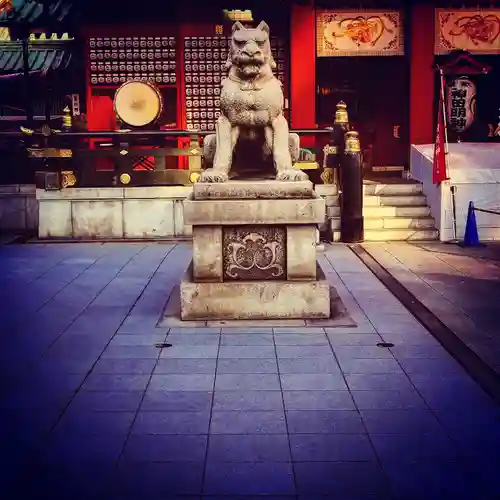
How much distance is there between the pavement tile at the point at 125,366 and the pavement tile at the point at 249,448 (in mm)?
1591

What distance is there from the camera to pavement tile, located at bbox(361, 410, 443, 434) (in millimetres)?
5031

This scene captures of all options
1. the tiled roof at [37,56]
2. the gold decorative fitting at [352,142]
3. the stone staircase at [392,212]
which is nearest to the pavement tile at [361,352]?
the stone staircase at [392,212]

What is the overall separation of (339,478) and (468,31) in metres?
15.1

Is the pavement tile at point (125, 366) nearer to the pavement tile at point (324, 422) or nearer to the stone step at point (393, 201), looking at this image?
the pavement tile at point (324, 422)

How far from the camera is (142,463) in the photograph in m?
4.55

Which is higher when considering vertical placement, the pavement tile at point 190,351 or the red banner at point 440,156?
the red banner at point 440,156

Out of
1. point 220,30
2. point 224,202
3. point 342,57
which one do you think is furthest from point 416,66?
point 224,202

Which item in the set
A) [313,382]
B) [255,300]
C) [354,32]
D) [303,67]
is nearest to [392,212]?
[303,67]

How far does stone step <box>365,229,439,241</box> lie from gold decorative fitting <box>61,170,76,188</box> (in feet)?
19.0

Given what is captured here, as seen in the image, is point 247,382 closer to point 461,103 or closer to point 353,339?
point 353,339

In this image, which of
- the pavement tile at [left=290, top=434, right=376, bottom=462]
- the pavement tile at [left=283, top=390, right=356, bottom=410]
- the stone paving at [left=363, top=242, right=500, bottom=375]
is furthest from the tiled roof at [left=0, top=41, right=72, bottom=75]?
the pavement tile at [left=290, top=434, right=376, bottom=462]

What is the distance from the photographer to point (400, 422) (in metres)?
5.18

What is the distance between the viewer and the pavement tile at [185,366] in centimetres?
634

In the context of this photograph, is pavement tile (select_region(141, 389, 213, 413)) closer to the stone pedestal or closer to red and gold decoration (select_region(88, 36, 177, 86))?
the stone pedestal
